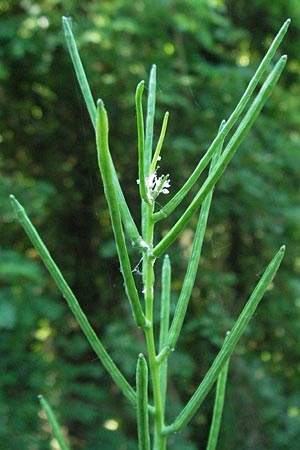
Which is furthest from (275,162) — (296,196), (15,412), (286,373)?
(15,412)

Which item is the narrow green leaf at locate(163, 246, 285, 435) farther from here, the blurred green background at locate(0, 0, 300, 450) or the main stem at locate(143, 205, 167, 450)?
the blurred green background at locate(0, 0, 300, 450)

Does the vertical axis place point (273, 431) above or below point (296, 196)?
below

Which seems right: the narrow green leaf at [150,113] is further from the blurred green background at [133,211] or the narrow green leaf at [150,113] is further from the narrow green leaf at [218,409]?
the blurred green background at [133,211]

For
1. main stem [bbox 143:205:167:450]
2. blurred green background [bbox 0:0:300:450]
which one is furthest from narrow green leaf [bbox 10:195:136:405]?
blurred green background [bbox 0:0:300:450]

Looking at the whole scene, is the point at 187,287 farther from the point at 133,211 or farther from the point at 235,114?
the point at 133,211

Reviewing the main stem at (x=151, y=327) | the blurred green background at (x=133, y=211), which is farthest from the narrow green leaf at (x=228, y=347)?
the blurred green background at (x=133, y=211)

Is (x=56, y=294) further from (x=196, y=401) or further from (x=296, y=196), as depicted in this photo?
(x=196, y=401)
